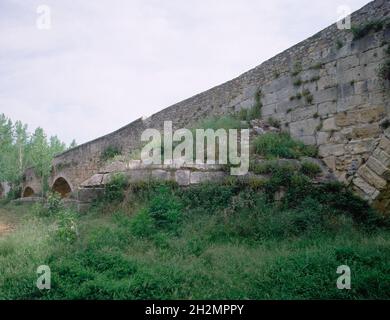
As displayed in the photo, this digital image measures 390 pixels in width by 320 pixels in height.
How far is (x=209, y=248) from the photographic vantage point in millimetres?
5391

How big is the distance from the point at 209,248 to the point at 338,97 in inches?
194

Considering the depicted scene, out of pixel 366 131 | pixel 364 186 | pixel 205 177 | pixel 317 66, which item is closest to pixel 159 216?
pixel 205 177

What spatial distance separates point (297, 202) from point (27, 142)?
35.6 m

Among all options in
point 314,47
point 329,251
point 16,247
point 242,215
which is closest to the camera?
point 329,251

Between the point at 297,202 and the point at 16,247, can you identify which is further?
the point at 297,202

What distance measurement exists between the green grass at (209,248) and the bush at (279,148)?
41.5 inches

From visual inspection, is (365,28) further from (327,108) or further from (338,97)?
(327,108)

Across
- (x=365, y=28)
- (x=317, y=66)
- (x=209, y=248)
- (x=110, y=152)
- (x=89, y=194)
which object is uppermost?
(x=365, y=28)

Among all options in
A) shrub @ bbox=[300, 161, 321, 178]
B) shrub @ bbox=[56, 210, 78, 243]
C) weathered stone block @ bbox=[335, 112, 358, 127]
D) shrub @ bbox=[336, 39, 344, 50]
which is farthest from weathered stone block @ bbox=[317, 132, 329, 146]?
shrub @ bbox=[56, 210, 78, 243]

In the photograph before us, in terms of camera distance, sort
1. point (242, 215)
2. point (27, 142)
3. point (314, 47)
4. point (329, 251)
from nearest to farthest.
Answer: point (329, 251), point (242, 215), point (314, 47), point (27, 142)

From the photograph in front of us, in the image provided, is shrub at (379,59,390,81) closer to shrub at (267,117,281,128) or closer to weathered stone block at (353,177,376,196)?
weathered stone block at (353,177,376,196)

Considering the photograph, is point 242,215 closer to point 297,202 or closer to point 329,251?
point 297,202
